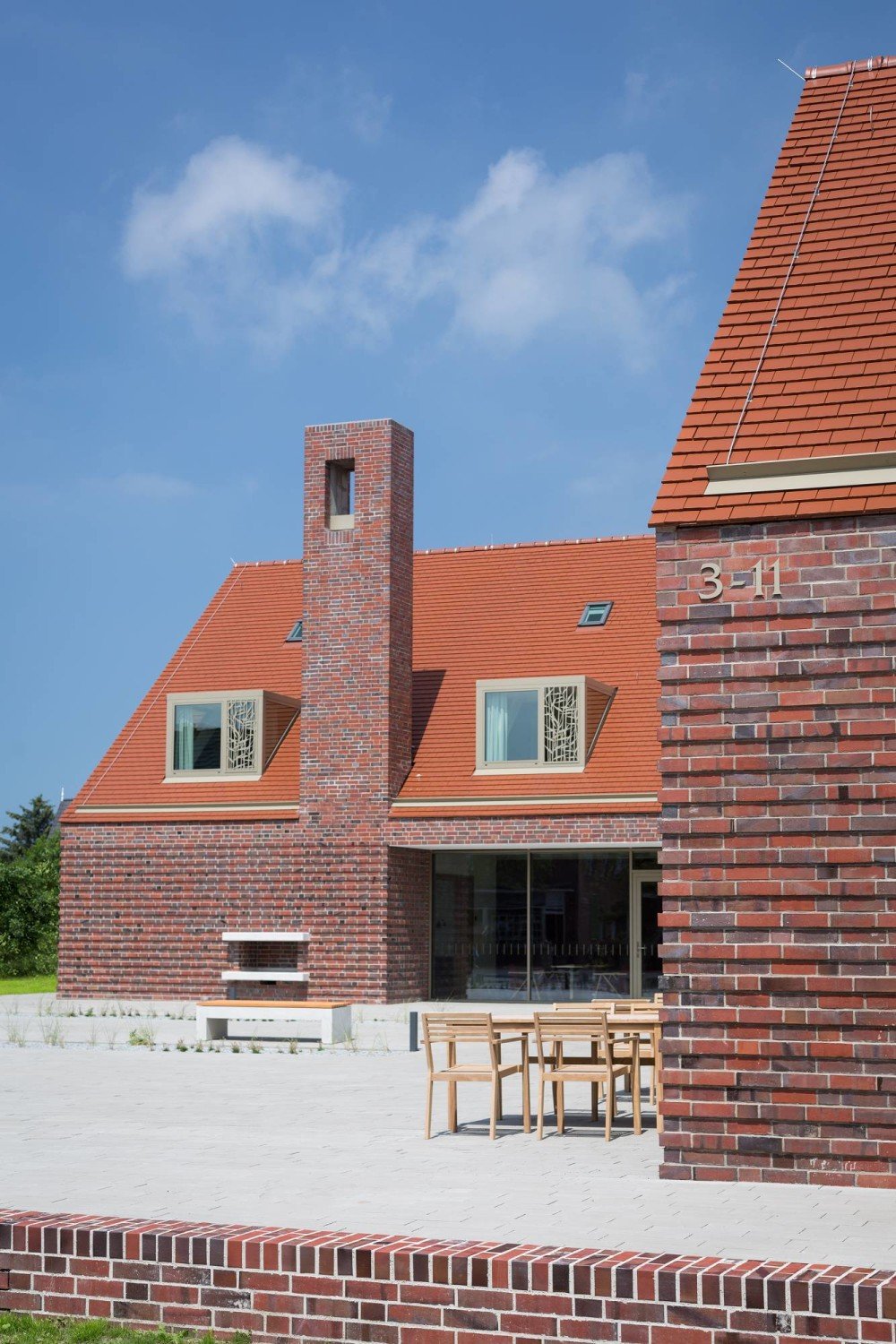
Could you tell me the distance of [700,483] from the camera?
10.1 metres

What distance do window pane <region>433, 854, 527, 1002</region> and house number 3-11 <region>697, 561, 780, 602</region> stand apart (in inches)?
698

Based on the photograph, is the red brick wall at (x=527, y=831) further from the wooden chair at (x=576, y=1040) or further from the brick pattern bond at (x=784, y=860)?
the brick pattern bond at (x=784, y=860)

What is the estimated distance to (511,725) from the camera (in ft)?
88.9

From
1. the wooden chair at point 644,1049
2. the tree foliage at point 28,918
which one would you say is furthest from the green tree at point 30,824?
the wooden chair at point 644,1049

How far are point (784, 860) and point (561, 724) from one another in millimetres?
17283

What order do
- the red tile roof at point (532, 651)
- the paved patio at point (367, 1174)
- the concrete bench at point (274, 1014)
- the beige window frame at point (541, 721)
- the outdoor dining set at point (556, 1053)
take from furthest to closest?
the beige window frame at point (541, 721), the red tile roof at point (532, 651), the concrete bench at point (274, 1014), the outdoor dining set at point (556, 1053), the paved patio at point (367, 1174)

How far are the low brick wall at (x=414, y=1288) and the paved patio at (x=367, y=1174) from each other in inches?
31.3

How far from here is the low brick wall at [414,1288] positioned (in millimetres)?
6098

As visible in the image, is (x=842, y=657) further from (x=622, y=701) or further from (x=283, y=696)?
(x=283, y=696)

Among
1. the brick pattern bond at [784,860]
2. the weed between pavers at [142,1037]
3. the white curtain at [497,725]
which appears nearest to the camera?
the brick pattern bond at [784,860]

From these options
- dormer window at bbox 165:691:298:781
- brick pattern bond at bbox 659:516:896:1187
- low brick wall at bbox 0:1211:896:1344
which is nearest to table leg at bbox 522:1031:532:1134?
brick pattern bond at bbox 659:516:896:1187

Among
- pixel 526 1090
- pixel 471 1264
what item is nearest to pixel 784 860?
pixel 526 1090

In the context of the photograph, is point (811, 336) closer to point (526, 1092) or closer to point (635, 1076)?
point (635, 1076)

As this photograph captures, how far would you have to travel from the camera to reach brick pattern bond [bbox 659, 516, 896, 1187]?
9.20 meters
